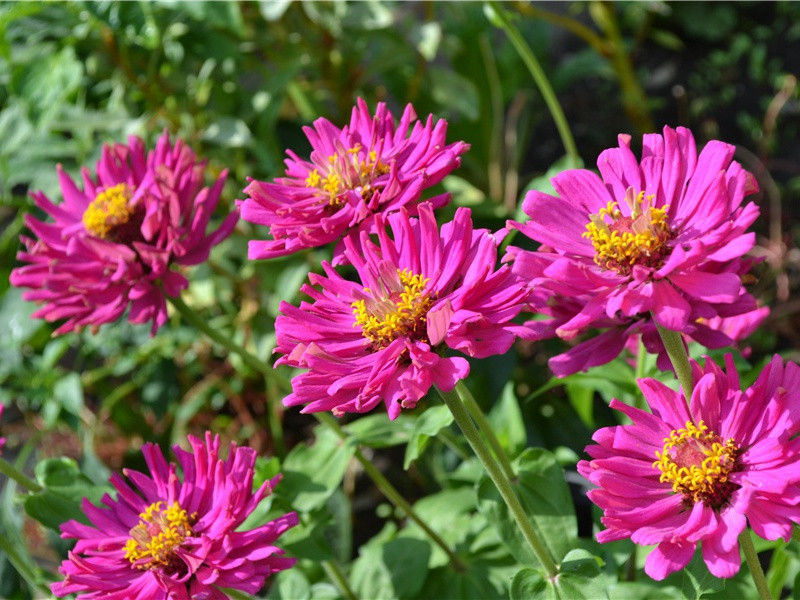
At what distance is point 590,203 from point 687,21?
1.44 meters

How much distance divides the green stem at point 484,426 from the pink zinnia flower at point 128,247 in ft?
0.91

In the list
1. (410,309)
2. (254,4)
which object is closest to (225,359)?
(254,4)

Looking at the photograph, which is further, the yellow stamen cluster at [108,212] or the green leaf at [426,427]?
the yellow stamen cluster at [108,212]

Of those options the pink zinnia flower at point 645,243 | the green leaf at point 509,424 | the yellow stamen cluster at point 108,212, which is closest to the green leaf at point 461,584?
the green leaf at point 509,424

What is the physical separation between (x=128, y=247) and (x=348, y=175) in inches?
9.7

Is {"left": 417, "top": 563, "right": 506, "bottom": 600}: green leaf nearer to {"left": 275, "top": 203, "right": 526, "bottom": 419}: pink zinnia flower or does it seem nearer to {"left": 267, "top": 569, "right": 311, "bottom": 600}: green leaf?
{"left": 267, "top": 569, "right": 311, "bottom": 600}: green leaf

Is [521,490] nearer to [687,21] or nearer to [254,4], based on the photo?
[254,4]

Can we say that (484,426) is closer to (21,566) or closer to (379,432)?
(379,432)

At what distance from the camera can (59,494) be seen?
91 cm

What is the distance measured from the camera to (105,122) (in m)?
1.42

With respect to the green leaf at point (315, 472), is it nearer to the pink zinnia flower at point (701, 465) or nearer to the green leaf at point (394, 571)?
the green leaf at point (394, 571)

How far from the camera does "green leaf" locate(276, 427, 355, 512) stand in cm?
94

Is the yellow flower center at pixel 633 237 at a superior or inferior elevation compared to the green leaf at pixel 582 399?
superior

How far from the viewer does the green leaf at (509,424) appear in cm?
100
